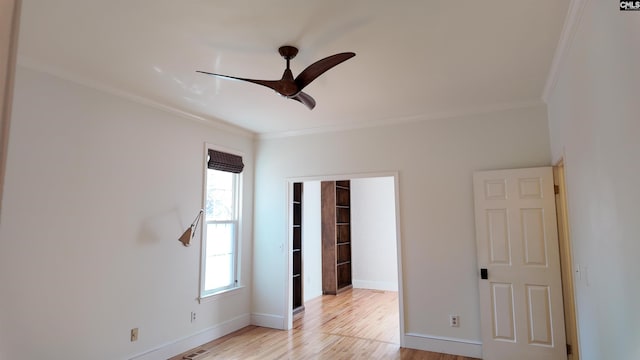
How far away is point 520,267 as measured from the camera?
12.0 feet

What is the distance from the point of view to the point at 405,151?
4.41 metres

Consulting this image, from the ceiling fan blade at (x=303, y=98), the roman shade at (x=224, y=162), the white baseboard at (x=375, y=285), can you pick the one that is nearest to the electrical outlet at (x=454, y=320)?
the ceiling fan blade at (x=303, y=98)

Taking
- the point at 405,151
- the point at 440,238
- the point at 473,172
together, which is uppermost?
the point at 405,151

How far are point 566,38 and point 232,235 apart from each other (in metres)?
4.14

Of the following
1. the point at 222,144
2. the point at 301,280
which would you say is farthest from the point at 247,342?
the point at 222,144

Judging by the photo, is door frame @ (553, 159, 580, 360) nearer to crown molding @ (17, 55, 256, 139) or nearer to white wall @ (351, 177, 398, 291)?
crown molding @ (17, 55, 256, 139)

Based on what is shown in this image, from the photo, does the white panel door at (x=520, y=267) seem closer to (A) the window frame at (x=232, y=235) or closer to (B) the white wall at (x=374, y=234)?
(A) the window frame at (x=232, y=235)

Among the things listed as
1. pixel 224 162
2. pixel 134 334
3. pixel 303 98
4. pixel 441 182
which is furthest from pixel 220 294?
pixel 441 182

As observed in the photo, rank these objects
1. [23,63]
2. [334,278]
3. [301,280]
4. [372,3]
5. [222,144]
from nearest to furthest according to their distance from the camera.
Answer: [372,3] → [23,63] → [222,144] → [301,280] → [334,278]

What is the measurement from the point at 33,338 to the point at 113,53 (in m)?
2.25

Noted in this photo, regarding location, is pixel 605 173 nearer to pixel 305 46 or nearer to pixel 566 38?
pixel 566 38

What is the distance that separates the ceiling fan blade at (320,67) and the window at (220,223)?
7.71 feet

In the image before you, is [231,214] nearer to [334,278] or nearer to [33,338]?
[33,338]

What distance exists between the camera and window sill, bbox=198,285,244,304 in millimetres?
4298
